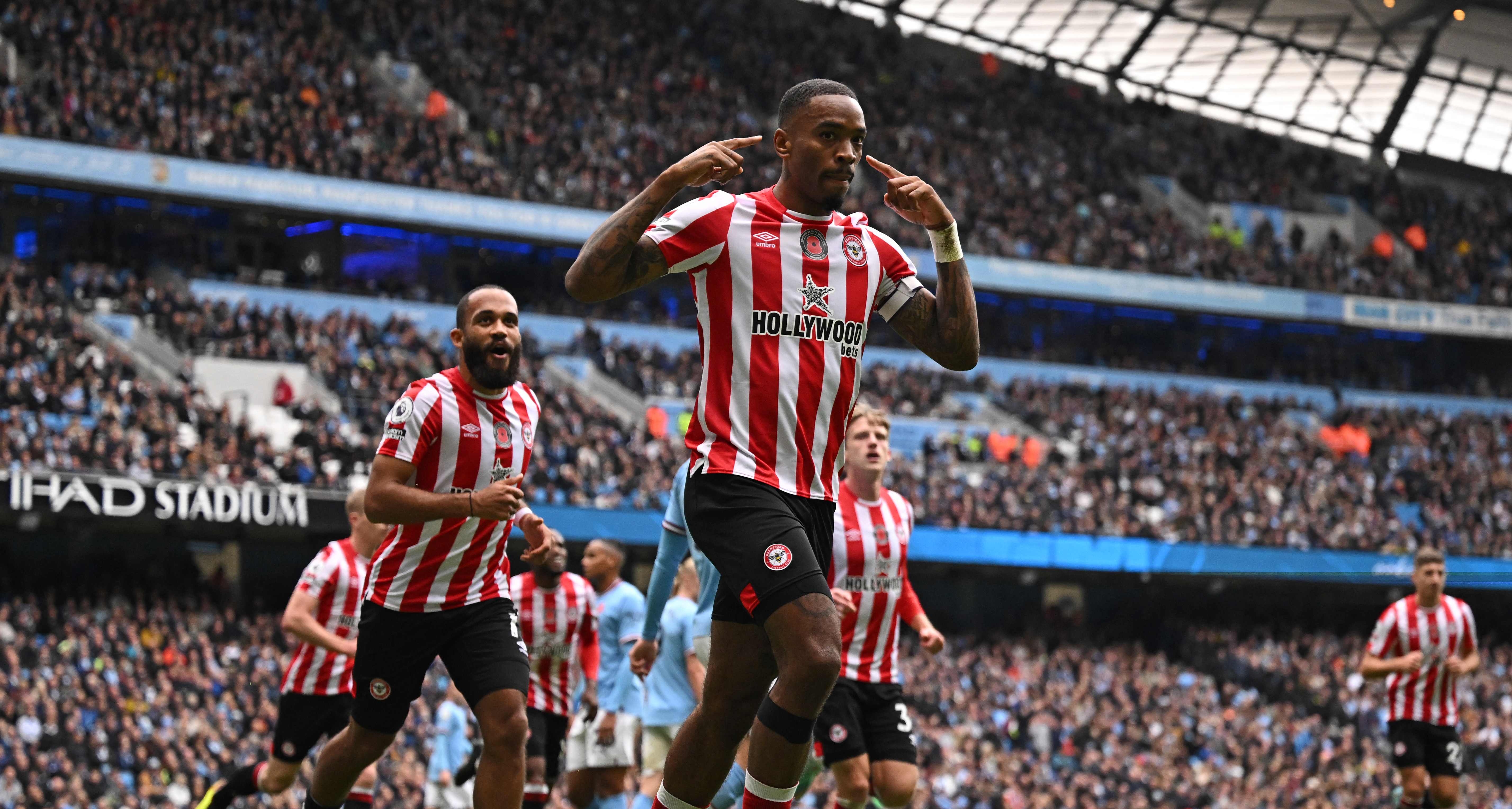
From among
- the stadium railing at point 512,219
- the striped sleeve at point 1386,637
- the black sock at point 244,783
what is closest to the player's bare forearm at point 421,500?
the black sock at point 244,783

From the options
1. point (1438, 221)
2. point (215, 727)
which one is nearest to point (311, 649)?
point (215, 727)

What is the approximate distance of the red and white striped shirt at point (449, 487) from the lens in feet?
22.3

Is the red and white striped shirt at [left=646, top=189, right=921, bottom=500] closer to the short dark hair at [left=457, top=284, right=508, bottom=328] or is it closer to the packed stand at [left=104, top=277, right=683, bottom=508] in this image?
the short dark hair at [left=457, top=284, right=508, bottom=328]

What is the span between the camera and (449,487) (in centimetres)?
686

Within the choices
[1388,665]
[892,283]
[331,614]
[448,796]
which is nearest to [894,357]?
[448,796]

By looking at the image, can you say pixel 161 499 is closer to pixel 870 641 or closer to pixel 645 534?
pixel 645 534

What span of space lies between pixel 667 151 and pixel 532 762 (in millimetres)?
30129

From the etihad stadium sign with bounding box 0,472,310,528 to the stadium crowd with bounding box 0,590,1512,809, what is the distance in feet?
4.94

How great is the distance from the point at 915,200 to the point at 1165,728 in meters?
24.2

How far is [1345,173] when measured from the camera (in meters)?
50.2

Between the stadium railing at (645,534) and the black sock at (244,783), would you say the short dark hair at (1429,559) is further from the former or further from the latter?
the stadium railing at (645,534)

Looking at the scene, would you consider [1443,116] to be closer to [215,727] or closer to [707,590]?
[215,727]

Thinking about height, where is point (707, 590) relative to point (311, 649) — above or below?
above

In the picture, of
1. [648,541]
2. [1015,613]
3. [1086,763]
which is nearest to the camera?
[1086,763]
